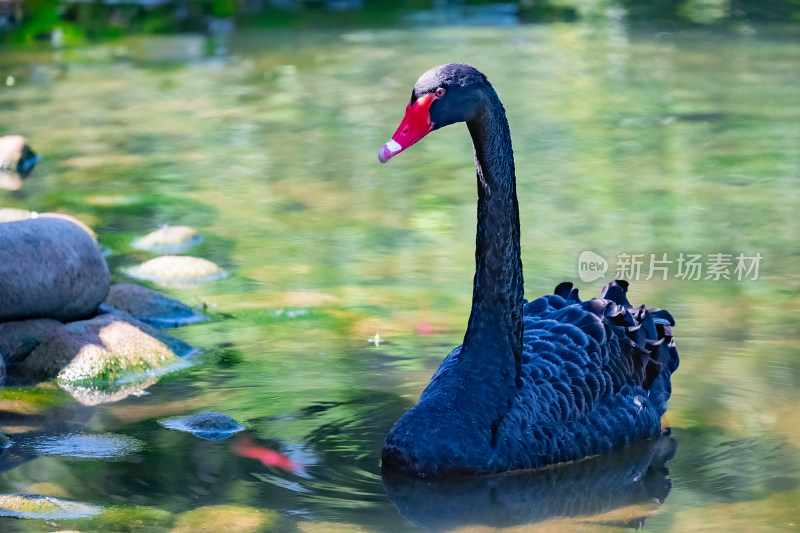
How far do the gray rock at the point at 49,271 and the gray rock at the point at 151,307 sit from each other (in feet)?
1.00

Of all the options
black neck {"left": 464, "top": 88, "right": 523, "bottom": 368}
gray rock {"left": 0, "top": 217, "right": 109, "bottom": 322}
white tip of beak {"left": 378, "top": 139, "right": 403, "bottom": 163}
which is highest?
white tip of beak {"left": 378, "top": 139, "right": 403, "bottom": 163}

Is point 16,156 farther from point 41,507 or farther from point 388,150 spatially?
point 388,150

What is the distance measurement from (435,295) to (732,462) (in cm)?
271

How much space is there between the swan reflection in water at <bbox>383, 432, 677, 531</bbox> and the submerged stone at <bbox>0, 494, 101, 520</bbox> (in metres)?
1.10

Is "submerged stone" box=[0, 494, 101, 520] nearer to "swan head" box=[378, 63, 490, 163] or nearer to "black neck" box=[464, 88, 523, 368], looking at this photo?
"black neck" box=[464, 88, 523, 368]

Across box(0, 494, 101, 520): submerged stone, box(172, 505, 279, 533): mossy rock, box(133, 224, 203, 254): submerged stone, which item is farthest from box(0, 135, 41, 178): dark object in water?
box(172, 505, 279, 533): mossy rock

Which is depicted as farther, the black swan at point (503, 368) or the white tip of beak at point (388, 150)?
the black swan at point (503, 368)

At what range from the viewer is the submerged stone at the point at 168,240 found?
8.62 m

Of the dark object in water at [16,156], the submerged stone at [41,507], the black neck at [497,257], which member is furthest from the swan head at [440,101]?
the dark object in water at [16,156]

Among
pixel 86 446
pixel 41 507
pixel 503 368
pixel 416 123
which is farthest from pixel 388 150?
pixel 86 446

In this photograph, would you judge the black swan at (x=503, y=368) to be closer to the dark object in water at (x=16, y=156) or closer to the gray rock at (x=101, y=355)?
the gray rock at (x=101, y=355)

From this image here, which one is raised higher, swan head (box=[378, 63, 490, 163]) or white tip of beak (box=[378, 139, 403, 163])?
swan head (box=[378, 63, 490, 163])

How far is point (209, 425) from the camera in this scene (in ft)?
18.2

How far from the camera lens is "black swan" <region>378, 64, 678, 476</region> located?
481cm
